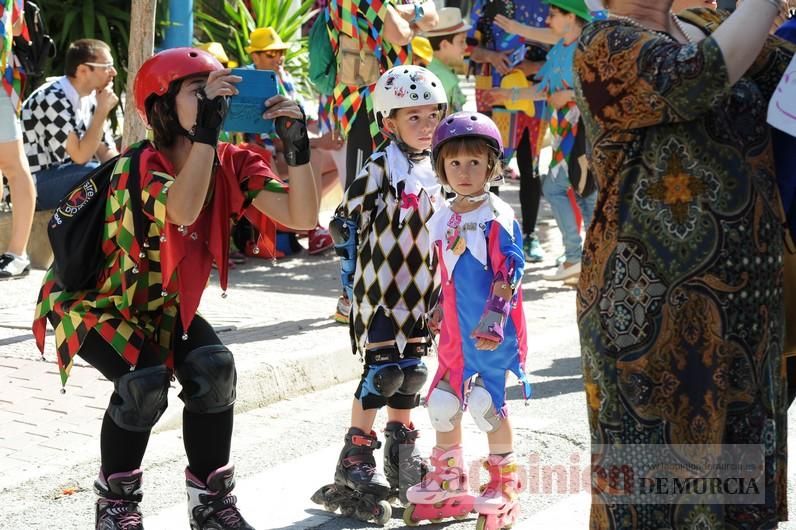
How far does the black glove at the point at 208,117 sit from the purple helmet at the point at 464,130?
0.93 m

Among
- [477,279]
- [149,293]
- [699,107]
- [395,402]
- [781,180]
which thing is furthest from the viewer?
[395,402]

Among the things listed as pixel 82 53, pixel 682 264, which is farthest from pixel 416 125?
pixel 82 53

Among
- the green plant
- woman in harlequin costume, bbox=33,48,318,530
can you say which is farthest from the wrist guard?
the green plant

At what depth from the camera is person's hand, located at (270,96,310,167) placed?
167 inches

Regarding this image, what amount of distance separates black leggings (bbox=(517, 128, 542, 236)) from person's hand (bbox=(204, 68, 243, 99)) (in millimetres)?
6561

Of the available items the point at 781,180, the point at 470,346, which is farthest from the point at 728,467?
the point at 470,346

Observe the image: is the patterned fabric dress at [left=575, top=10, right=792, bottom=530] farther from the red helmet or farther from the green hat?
the green hat

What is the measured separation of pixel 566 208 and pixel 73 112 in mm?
3569

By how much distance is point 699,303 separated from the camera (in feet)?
10.2

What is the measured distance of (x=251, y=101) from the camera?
4219 mm

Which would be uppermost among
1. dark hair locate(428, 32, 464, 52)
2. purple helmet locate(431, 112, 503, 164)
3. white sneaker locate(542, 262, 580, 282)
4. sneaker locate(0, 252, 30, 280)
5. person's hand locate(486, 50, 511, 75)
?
purple helmet locate(431, 112, 503, 164)

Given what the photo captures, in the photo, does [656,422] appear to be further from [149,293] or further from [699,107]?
[149,293]

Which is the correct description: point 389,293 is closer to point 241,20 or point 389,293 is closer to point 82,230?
point 82,230

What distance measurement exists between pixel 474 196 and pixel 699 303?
1.71 m
